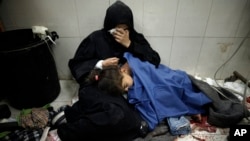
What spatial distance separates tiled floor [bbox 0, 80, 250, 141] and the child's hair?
1.19 ft

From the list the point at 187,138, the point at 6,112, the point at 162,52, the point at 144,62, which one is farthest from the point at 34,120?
the point at 162,52

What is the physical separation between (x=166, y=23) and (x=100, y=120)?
2.90ft

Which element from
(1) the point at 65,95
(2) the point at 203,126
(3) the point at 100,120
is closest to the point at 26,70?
(1) the point at 65,95

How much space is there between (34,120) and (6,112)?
273 millimetres

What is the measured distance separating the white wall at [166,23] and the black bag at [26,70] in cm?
14

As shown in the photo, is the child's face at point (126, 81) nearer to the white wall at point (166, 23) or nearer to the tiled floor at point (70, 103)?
the tiled floor at point (70, 103)

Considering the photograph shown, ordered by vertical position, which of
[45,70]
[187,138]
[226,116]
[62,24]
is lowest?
[187,138]

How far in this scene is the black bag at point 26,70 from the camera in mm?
1201

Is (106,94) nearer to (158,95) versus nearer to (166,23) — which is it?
(158,95)

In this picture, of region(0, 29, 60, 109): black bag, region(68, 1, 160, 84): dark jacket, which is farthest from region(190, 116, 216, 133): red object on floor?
region(0, 29, 60, 109): black bag

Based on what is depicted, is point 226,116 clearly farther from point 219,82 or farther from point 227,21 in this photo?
point 227,21

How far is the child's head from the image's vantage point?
108cm

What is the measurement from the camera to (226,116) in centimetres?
118

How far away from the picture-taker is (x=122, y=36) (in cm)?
128
